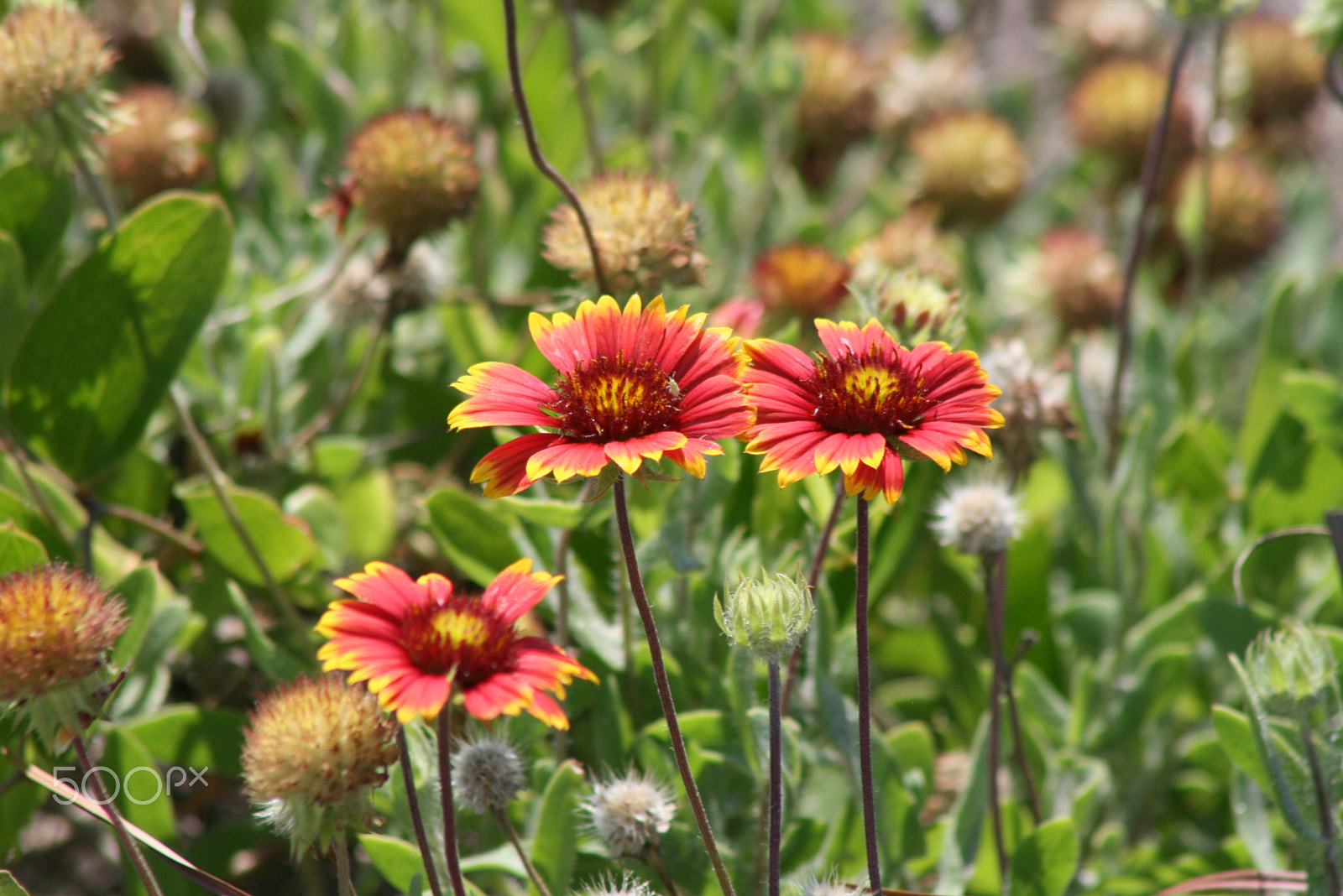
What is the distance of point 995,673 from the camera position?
4.32ft

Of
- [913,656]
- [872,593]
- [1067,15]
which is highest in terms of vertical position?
[1067,15]

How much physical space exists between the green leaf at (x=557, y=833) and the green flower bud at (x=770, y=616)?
10.5 inches

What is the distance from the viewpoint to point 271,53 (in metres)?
2.69

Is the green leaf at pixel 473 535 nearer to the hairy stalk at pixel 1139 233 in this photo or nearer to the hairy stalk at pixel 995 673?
the hairy stalk at pixel 995 673

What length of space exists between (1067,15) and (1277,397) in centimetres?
178

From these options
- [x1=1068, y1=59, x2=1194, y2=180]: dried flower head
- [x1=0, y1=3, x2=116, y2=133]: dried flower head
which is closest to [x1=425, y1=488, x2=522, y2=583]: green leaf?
[x1=0, y1=3, x2=116, y2=133]: dried flower head

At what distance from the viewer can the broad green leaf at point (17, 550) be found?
4.40 feet

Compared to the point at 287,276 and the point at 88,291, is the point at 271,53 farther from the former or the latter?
the point at 88,291

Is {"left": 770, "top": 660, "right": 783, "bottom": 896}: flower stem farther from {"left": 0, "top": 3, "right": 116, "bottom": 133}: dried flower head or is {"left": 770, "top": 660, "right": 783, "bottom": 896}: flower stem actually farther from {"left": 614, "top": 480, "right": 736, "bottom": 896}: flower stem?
{"left": 0, "top": 3, "right": 116, "bottom": 133}: dried flower head

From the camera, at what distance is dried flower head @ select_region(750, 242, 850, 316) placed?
1.79 meters

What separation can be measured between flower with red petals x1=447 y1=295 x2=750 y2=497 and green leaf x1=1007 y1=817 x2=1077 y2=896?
67 cm

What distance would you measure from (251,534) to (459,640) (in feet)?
2.44

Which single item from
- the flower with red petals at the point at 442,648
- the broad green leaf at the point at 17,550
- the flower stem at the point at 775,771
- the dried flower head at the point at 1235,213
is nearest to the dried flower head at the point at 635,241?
the flower with red petals at the point at 442,648

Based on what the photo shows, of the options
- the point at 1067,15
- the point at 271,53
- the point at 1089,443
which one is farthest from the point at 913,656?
the point at 1067,15
